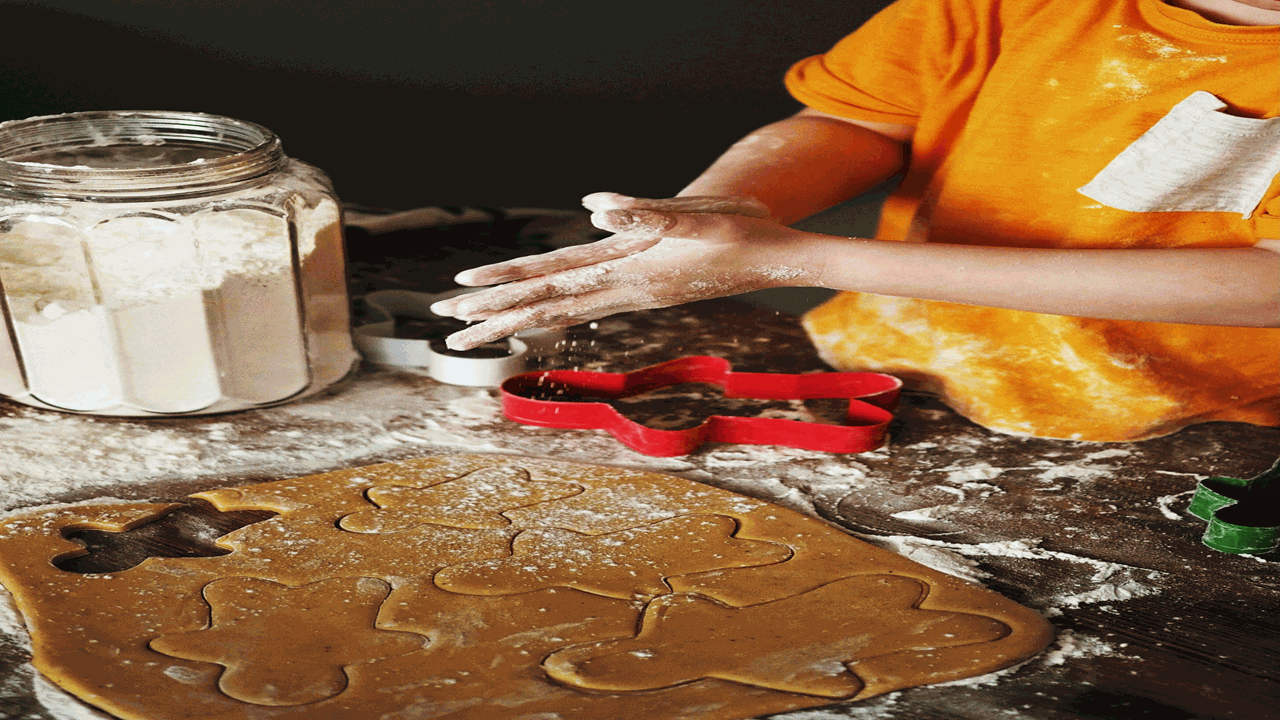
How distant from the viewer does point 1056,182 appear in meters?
1.20

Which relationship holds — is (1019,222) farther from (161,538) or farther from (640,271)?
(161,538)

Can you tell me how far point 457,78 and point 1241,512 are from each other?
149cm

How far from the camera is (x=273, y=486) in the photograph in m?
0.96

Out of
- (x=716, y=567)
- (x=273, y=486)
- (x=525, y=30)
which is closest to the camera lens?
(x=716, y=567)

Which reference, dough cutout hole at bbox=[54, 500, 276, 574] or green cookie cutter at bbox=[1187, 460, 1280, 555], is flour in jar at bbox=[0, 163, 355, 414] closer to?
dough cutout hole at bbox=[54, 500, 276, 574]

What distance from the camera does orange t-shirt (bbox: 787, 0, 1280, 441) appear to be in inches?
44.0

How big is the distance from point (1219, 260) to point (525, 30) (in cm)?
129

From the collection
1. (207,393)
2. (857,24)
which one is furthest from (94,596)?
(857,24)

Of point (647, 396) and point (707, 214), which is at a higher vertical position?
point (707, 214)

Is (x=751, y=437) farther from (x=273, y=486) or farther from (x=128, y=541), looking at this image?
(x=128, y=541)

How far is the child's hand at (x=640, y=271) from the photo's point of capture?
100 centimetres

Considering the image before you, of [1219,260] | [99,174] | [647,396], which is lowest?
[647,396]

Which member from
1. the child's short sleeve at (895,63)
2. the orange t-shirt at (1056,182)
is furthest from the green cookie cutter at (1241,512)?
the child's short sleeve at (895,63)

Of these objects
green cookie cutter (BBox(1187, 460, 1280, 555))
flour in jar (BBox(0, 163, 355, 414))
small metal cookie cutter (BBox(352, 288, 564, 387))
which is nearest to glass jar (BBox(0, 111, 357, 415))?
flour in jar (BBox(0, 163, 355, 414))
